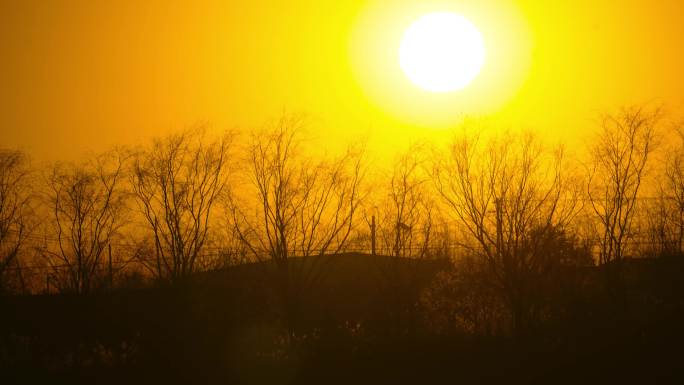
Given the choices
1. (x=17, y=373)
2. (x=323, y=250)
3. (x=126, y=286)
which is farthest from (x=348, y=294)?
(x=17, y=373)

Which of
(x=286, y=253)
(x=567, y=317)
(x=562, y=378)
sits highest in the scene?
(x=286, y=253)

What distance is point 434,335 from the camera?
2497cm

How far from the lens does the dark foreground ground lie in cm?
2012

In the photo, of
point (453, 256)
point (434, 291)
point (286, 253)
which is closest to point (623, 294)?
point (434, 291)

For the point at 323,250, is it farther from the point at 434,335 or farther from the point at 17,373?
the point at 17,373

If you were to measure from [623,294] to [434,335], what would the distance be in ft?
31.4

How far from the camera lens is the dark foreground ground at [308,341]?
20.1 meters

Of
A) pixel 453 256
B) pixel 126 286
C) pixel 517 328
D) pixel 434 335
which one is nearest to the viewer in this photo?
pixel 434 335

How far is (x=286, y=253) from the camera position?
3133 cm

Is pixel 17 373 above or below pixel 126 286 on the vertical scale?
below

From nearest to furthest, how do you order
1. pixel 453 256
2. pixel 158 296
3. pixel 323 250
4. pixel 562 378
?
pixel 562 378 < pixel 158 296 < pixel 323 250 < pixel 453 256

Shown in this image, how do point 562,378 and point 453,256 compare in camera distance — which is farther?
point 453,256

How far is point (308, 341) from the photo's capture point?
22.4m

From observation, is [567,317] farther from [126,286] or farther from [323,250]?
[126,286]
